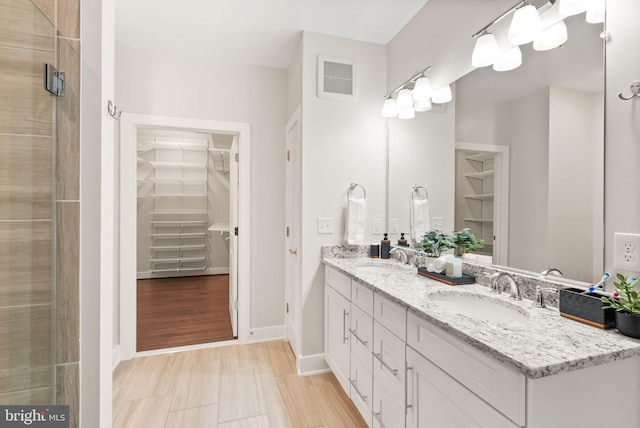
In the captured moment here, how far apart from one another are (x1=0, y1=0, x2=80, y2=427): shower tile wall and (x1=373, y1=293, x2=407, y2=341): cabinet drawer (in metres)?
1.32

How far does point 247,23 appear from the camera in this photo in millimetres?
2234

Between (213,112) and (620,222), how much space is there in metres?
2.85

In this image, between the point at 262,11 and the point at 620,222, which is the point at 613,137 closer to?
the point at 620,222

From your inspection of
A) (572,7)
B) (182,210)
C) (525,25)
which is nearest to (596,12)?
(572,7)

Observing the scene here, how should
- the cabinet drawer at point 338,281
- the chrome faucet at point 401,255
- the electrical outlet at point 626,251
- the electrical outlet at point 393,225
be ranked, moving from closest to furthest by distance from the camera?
the electrical outlet at point 626,251 → the cabinet drawer at point 338,281 → the chrome faucet at point 401,255 → the electrical outlet at point 393,225

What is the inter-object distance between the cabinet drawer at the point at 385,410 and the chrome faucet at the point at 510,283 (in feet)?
2.29

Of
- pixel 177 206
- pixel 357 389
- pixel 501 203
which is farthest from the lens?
pixel 177 206

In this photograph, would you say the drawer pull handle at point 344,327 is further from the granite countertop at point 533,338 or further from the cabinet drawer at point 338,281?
the granite countertop at point 533,338

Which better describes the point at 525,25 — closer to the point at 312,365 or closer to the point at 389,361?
the point at 389,361

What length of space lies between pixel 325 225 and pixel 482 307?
4.16ft

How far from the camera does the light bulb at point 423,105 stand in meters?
2.09

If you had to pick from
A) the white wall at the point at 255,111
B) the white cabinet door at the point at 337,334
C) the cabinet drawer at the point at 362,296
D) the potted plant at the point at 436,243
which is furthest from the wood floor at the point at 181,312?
the potted plant at the point at 436,243

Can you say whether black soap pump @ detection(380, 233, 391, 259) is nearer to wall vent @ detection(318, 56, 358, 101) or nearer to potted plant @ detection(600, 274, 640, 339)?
wall vent @ detection(318, 56, 358, 101)

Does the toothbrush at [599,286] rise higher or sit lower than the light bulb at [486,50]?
lower
